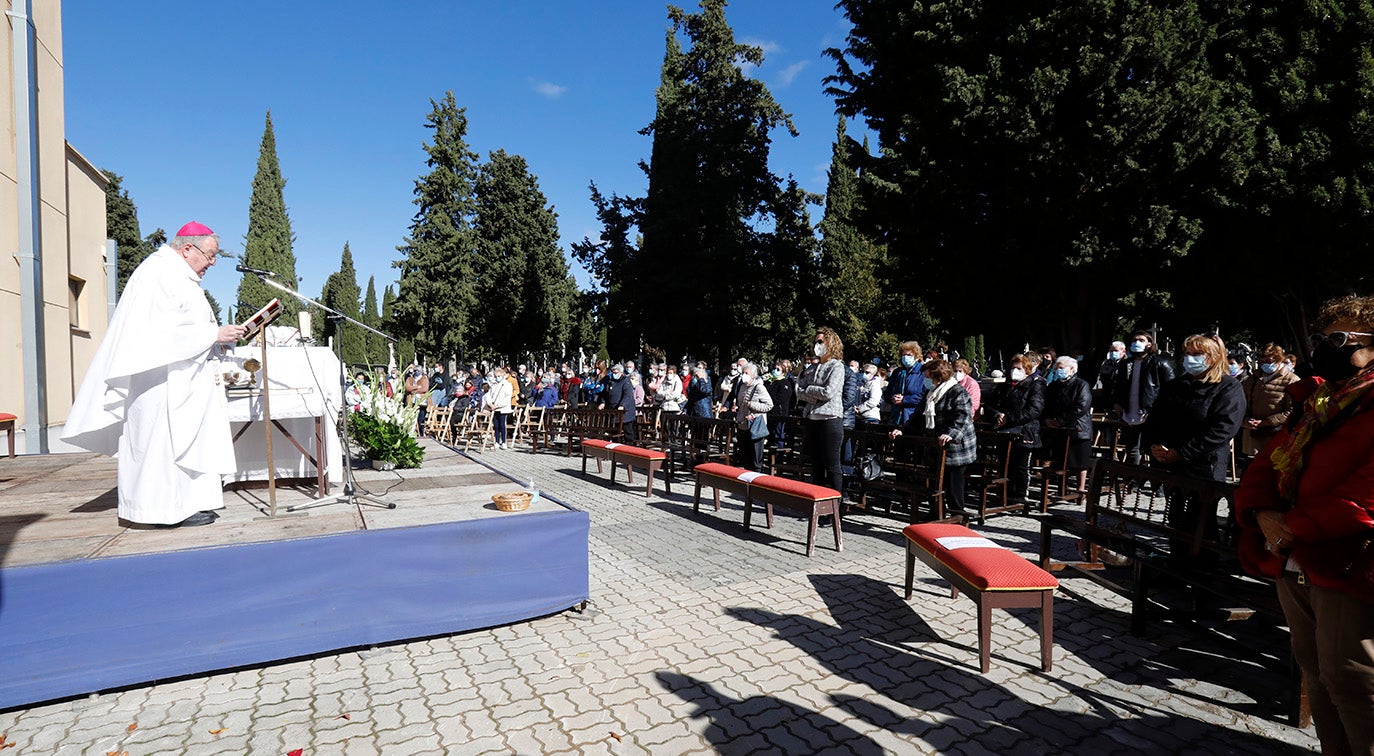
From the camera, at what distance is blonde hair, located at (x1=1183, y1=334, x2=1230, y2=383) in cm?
529

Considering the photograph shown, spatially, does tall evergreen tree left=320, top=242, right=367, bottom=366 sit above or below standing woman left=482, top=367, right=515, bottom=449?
above

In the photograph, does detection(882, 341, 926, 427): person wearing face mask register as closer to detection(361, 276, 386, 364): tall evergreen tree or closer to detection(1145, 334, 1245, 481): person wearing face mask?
detection(1145, 334, 1245, 481): person wearing face mask

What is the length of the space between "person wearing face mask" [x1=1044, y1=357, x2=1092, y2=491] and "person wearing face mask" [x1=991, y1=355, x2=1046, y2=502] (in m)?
0.18

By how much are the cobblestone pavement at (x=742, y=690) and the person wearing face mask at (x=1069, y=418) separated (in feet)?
11.6

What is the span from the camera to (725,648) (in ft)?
14.5

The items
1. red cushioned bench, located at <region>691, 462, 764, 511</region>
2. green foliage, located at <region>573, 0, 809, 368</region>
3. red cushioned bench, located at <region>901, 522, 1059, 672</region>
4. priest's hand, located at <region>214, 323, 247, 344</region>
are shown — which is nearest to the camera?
red cushioned bench, located at <region>901, 522, 1059, 672</region>

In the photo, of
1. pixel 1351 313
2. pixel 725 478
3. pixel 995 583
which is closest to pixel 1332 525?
pixel 1351 313

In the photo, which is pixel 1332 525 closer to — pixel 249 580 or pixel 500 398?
pixel 249 580

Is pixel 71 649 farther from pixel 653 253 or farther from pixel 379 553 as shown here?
pixel 653 253

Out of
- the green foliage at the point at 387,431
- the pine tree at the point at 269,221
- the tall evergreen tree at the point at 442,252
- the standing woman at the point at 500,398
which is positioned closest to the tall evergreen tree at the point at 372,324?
the pine tree at the point at 269,221

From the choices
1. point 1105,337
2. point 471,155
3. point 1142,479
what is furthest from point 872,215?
point 471,155

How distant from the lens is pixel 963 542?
4.66m

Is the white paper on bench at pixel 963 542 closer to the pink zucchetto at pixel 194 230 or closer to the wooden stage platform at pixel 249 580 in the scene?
the wooden stage platform at pixel 249 580

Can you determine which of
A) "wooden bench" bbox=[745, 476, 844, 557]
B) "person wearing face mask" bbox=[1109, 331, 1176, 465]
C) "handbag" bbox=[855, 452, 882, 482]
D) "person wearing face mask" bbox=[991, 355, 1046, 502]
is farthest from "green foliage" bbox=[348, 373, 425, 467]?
"person wearing face mask" bbox=[1109, 331, 1176, 465]
